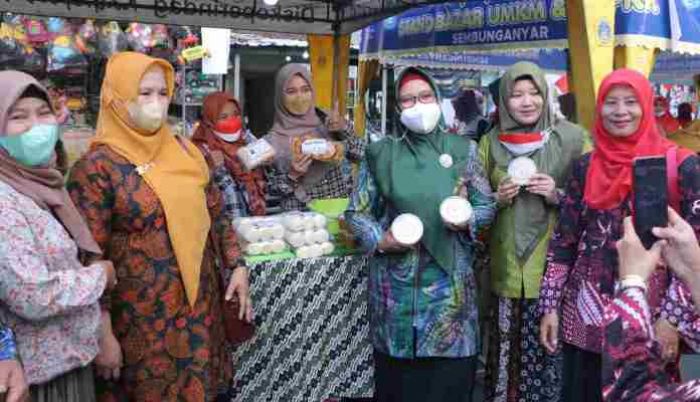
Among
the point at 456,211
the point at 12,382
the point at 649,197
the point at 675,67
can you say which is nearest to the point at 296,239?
the point at 456,211

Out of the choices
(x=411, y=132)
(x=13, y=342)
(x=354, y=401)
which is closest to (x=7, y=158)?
(x=13, y=342)

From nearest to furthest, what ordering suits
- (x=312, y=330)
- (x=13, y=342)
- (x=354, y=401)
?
(x=13, y=342), (x=312, y=330), (x=354, y=401)

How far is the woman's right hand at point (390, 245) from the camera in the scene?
110 inches

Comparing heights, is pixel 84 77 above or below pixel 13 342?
above

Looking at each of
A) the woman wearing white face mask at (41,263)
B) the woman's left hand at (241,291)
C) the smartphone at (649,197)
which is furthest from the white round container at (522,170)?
the woman wearing white face mask at (41,263)

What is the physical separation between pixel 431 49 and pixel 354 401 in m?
3.63

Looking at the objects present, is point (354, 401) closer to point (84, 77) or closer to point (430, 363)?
point (430, 363)

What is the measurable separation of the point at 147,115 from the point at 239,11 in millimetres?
2996

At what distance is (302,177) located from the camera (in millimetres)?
3984

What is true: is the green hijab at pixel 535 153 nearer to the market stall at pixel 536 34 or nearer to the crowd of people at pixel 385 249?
the crowd of people at pixel 385 249

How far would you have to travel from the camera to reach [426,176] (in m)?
2.89

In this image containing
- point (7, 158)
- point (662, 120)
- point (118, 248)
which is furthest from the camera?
point (662, 120)

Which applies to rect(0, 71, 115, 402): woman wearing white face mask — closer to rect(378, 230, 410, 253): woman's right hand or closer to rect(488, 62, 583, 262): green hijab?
rect(378, 230, 410, 253): woman's right hand

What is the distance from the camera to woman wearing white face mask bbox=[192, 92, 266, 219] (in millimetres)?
3770
